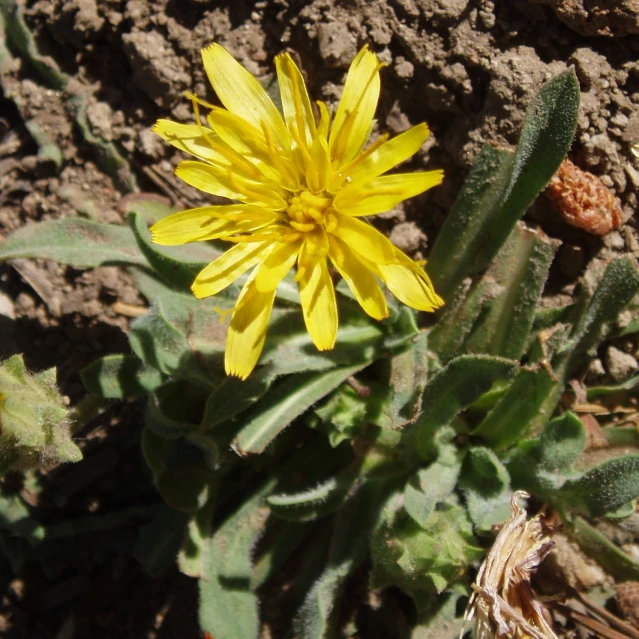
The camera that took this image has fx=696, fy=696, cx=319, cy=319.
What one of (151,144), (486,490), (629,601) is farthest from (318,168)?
(629,601)

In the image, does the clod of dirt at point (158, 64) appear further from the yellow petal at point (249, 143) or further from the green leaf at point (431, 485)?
the green leaf at point (431, 485)

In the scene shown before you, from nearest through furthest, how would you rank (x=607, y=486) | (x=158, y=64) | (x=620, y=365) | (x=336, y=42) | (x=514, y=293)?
(x=607, y=486) → (x=514, y=293) → (x=336, y=42) → (x=620, y=365) → (x=158, y=64)

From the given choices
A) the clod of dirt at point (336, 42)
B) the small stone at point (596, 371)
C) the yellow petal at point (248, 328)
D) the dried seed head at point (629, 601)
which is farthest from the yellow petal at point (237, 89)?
the dried seed head at point (629, 601)

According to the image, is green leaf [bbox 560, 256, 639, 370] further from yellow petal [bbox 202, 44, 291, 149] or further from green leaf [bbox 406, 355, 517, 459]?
yellow petal [bbox 202, 44, 291, 149]

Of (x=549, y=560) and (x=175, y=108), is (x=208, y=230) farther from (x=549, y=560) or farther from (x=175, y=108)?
(x=549, y=560)

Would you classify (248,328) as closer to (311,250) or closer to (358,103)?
(311,250)

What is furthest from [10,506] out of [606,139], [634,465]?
[606,139]

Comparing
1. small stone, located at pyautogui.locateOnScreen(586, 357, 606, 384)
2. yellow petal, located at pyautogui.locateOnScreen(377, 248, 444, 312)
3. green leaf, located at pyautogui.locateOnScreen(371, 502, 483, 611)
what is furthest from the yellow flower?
small stone, located at pyautogui.locateOnScreen(586, 357, 606, 384)
